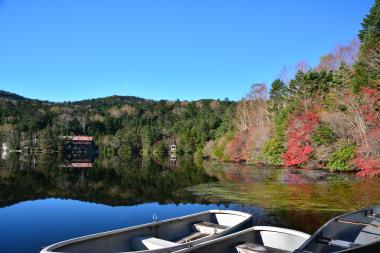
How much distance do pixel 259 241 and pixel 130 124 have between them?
385 ft

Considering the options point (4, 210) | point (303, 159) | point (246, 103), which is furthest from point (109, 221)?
point (246, 103)

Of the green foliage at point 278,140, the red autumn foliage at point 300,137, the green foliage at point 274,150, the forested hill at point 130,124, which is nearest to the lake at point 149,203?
the red autumn foliage at point 300,137

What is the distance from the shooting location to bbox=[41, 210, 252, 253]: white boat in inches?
335

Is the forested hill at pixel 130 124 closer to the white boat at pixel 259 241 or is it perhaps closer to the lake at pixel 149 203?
the lake at pixel 149 203

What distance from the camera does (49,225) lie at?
16.6m

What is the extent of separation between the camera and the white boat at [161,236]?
8500 mm

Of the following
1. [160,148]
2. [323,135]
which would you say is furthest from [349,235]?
[160,148]

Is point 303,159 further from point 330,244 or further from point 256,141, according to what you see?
point 330,244

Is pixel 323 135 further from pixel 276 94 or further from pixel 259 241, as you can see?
pixel 259 241

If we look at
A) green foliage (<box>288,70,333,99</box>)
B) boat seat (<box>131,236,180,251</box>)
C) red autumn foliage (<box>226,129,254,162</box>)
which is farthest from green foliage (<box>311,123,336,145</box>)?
boat seat (<box>131,236,180,251</box>)

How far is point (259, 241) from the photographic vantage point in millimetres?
10406

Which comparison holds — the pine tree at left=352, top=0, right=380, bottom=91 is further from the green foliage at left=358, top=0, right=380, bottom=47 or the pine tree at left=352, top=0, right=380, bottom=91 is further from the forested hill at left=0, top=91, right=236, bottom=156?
the forested hill at left=0, top=91, right=236, bottom=156

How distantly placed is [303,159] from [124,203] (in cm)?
2479

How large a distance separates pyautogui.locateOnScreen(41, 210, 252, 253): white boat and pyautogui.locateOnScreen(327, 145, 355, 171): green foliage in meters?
26.0
